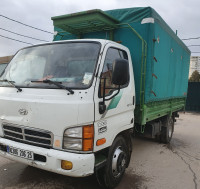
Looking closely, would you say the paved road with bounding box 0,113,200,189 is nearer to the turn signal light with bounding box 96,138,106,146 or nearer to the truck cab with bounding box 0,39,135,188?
the truck cab with bounding box 0,39,135,188

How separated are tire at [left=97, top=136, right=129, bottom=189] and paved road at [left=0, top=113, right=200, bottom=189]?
0.29 meters

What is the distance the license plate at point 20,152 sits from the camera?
247cm

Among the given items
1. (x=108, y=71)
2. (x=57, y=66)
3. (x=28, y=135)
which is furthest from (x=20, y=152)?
(x=108, y=71)

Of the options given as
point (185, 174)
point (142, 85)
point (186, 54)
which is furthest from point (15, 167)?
point (186, 54)

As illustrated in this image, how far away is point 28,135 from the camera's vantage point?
254 cm

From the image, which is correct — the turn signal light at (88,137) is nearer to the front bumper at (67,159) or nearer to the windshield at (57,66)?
the front bumper at (67,159)

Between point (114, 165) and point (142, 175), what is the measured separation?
3.49 feet

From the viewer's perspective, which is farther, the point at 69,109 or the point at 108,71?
the point at 108,71

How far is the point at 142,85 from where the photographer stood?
3.58 metres

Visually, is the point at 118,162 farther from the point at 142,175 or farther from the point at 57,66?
the point at 57,66

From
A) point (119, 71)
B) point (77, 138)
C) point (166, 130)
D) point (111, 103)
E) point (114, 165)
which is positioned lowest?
point (166, 130)

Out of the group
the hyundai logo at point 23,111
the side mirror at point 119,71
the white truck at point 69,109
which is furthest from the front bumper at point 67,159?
the side mirror at point 119,71

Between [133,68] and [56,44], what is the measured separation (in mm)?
1393

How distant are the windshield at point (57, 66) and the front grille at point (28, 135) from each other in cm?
57
